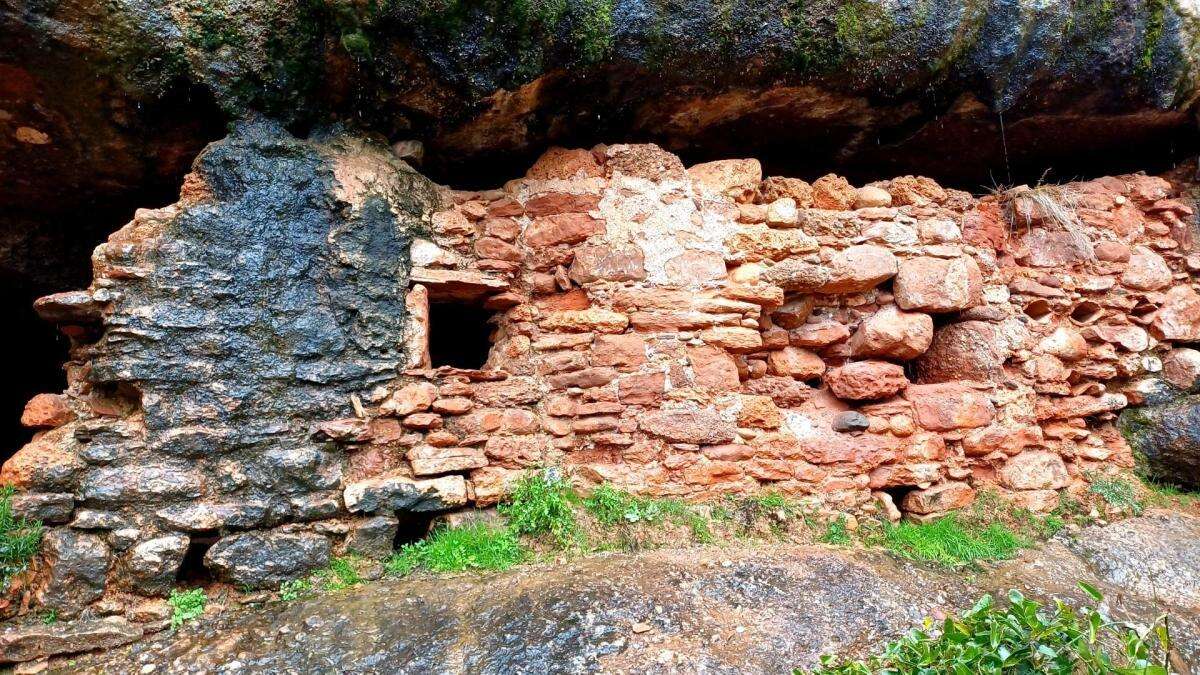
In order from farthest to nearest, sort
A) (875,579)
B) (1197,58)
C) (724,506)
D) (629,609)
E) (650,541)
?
(1197,58), (724,506), (650,541), (875,579), (629,609)

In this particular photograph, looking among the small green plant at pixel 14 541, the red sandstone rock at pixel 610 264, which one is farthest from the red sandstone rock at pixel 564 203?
the small green plant at pixel 14 541

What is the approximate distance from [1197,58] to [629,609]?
436 cm

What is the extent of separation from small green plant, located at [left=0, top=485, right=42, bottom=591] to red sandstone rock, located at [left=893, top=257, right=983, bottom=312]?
4114 mm

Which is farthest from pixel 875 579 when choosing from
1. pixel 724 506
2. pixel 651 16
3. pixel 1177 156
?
pixel 1177 156

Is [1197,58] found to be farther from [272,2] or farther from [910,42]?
[272,2]

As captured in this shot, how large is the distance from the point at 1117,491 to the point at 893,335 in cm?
164

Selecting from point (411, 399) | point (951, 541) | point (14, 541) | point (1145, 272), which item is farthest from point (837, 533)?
point (14, 541)

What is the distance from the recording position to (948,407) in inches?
138

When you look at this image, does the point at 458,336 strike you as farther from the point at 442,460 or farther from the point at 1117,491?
the point at 1117,491

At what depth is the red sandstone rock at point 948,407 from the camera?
3.51 meters

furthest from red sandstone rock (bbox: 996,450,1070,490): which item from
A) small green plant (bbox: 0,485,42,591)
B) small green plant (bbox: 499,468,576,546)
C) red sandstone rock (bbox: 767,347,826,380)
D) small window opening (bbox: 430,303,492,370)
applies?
small green plant (bbox: 0,485,42,591)

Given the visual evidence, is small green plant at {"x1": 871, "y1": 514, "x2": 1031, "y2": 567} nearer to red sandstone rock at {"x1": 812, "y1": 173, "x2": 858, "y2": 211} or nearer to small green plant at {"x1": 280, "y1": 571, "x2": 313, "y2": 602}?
red sandstone rock at {"x1": 812, "y1": 173, "x2": 858, "y2": 211}

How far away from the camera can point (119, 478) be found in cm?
254

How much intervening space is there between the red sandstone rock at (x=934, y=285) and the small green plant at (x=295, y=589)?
10.7ft
